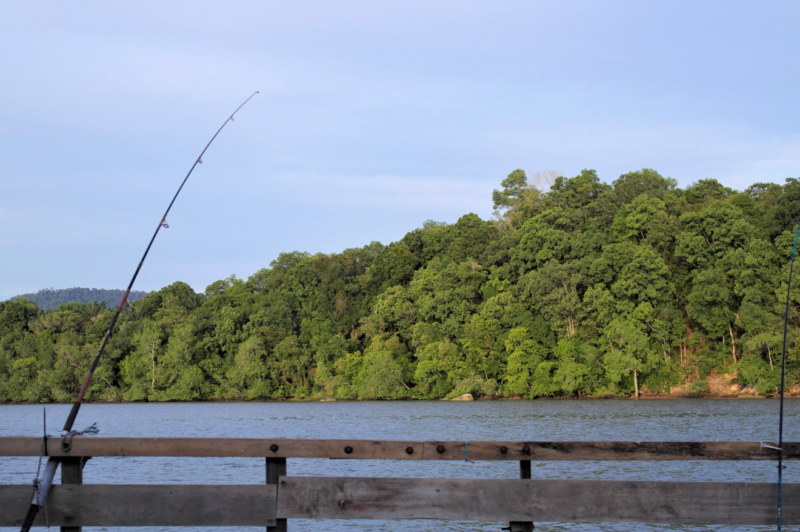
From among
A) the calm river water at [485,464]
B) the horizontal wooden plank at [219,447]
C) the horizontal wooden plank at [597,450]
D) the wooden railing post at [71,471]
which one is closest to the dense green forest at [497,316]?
the calm river water at [485,464]

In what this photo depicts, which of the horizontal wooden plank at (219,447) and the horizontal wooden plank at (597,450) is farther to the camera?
the horizontal wooden plank at (597,450)

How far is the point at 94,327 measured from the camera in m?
106

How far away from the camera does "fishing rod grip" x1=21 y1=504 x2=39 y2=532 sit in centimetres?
545

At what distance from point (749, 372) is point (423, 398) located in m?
35.1

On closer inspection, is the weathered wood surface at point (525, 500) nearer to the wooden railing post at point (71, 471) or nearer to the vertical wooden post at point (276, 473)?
the vertical wooden post at point (276, 473)

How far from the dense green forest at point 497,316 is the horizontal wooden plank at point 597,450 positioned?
6386cm

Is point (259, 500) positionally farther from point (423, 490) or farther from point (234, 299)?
point (234, 299)

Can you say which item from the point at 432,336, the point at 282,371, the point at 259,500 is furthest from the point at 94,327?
the point at 259,500

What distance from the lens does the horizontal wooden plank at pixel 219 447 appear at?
5.61m

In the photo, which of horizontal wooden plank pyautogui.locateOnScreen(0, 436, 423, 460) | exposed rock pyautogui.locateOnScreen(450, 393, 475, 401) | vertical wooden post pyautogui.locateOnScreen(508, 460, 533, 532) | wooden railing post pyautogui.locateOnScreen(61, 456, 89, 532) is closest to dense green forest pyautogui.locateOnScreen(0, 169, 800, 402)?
exposed rock pyautogui.locateOnScreen(450, 393, 475, 401)

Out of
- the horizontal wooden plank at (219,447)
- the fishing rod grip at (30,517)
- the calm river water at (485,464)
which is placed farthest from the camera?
the calm river water at (485,464)

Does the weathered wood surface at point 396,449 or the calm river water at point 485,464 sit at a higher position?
the weathered wood surface at point 396,449

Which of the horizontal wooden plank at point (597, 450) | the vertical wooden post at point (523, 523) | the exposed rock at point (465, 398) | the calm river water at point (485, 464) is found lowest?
the exposed rock at point (465, 398)

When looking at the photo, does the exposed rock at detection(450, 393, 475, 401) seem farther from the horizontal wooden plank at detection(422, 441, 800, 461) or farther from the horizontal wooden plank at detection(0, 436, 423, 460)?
the horizontal wooden plank at detection(0, 436, 423, 460)
